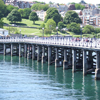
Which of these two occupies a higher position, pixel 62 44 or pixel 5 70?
pixel 62 44

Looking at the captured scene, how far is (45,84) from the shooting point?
47.9 metres

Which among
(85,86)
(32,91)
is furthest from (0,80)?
(85,86)

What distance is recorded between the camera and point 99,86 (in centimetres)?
4606

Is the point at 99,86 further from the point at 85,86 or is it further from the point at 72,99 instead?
the point at 72,99

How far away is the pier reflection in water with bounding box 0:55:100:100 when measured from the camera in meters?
41.2

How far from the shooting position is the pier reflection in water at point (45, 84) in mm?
41219

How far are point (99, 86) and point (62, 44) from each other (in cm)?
1892

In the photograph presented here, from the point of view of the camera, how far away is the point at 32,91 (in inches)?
1715

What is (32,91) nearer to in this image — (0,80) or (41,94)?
(41,94)

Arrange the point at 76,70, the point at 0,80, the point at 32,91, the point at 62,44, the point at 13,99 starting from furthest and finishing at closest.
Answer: the point at 62,44 < the point at 76,70 < the point at 0,80 < the point at 32,91 < the point at 13,99

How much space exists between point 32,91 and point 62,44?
21.4 m

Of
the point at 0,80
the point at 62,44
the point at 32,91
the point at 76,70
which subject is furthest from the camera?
the point at 62,44

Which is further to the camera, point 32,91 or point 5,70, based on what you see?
point 5,70

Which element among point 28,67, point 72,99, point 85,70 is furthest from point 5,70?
point 72,99
